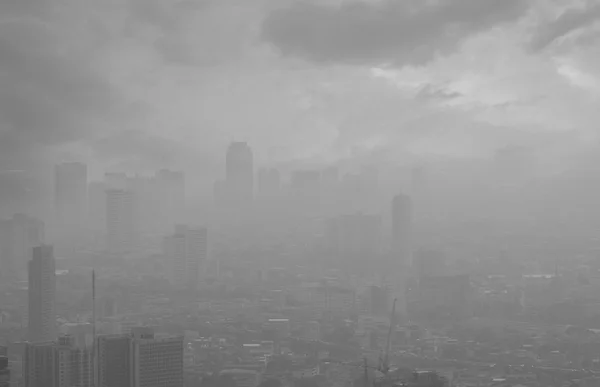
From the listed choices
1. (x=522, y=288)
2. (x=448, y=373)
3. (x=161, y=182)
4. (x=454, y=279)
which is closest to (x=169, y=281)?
(x=161, y=182)

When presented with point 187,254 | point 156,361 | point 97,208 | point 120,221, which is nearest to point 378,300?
point 187,254

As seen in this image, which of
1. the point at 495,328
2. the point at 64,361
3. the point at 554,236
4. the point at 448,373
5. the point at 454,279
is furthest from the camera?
the point at 554,236

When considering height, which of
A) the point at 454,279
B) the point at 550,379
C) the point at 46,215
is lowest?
the point at 550,379

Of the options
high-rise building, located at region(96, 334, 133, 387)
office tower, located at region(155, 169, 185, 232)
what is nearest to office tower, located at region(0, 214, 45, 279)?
office tower, located at region(155, 169, 185, 232)

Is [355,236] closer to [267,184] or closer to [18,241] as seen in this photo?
[267,184]

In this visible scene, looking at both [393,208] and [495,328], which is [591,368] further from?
[393,208]

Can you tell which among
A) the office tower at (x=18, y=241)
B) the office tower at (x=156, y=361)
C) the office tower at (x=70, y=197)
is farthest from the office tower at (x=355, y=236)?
the office tower at (x=156, y=361)

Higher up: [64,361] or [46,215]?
[46,215]
